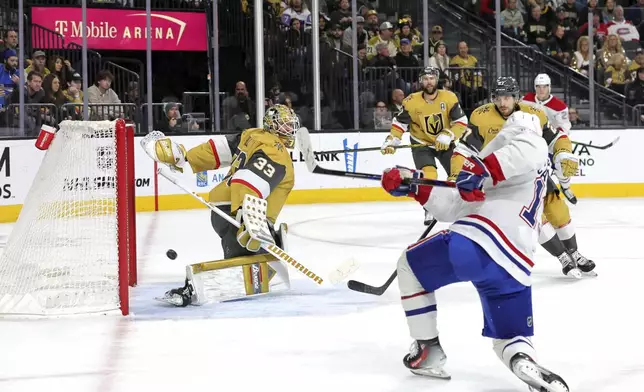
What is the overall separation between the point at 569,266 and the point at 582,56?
633 cm

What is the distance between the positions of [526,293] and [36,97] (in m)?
→ 6.82

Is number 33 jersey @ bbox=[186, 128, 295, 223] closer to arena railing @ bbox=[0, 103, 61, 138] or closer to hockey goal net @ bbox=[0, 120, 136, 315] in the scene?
hockey goal net @ bbox=[0, 120, 136, 315]

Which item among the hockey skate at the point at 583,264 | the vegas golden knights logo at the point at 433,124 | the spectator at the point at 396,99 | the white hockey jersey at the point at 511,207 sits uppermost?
the spectator at the point at 396,99

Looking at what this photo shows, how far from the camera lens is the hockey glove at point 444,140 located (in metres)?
8.22

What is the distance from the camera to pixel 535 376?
3.34 metres

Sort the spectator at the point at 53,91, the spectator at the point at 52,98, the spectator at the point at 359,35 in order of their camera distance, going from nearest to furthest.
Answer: the spectator at the point at 52,98, the spectator at the point at 53,91, the spectator at the point at 359,35

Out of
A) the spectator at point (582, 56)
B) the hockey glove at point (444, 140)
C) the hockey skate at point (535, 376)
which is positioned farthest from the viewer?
the spectator at point (582, 56)

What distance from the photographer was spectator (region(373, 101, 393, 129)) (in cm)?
1089

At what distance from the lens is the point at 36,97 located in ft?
31.0

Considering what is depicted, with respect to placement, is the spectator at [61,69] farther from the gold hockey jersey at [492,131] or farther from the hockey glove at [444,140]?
the gold hockey jersey at [492,131]

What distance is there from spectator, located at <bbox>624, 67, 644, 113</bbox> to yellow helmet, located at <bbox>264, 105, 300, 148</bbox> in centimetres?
728

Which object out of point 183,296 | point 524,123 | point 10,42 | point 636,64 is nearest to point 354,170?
point 10,42

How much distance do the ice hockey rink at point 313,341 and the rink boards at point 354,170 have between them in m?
3.36

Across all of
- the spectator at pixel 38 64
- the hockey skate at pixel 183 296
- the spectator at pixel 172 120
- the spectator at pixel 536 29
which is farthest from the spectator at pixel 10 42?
the spectator at pixel 536 29
